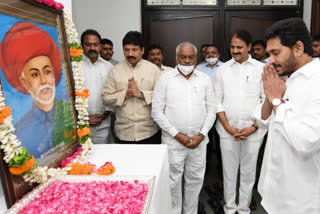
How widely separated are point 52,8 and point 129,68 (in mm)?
1217

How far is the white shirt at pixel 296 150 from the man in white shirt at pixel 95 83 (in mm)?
1815

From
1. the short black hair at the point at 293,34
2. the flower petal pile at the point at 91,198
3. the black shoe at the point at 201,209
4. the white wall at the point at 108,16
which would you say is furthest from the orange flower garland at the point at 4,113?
the white wall at the point at 108,16

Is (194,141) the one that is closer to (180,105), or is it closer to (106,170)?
(180,105)

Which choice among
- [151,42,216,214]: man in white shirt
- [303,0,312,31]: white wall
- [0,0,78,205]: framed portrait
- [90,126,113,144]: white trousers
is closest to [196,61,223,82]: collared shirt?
[151,42,216,214]: man in white shirt

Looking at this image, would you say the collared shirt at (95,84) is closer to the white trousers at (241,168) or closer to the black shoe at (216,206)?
the white trousers at (241,168)

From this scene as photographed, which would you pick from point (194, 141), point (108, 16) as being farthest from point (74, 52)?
point (108, 16)

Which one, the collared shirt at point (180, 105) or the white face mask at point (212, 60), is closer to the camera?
the collared shirt at point (180, 105)

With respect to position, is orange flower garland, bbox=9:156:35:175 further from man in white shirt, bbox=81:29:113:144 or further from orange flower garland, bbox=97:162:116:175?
man in white shirt, bbox=81:29:113:144

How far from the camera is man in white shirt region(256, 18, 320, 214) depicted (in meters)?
1.34

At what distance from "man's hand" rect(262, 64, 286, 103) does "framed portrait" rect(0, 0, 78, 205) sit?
4.00ft

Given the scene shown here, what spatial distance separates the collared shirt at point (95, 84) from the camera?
2873mm

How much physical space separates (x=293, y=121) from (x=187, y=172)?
152 centimetres

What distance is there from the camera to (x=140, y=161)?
170cm

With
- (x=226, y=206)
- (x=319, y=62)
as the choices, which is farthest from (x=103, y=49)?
(x=319, y=62)
